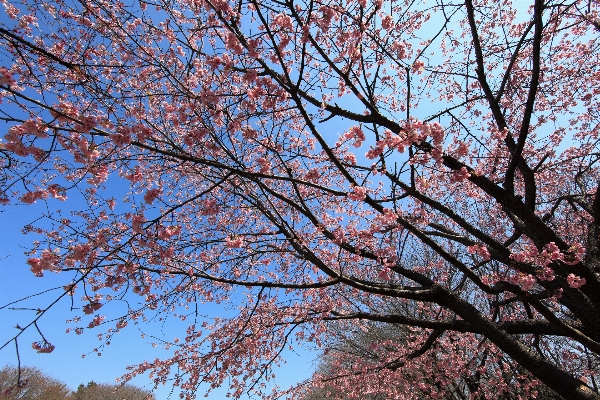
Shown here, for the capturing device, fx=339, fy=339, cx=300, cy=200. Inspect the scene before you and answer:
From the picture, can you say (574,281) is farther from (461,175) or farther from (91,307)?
(91,307)

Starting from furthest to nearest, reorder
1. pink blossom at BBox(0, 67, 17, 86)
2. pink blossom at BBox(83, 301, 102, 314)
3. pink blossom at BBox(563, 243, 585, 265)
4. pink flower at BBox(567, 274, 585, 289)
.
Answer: pink flower at BBox(567, 274, 585, 289) → pink blossom at BBox(563, 243, 585, 265) → pink blossom at BBox(83, 301, 102, 314) → pink blossom at BBox(0, 67, 17, 86)

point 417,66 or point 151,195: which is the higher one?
point 417,66

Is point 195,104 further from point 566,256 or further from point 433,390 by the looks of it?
point 433,390

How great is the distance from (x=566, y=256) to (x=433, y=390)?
7.15 m

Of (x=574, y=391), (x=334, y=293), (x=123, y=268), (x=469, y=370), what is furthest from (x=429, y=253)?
(x=123, y=268)

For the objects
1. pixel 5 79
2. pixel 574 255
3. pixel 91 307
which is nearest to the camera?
pixel 5 79

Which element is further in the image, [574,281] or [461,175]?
[574,281]

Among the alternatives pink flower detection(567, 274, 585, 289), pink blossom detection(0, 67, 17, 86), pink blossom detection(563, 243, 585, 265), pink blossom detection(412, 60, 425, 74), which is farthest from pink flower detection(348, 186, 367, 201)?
pink blossom detection(0, 67, 17, 86)

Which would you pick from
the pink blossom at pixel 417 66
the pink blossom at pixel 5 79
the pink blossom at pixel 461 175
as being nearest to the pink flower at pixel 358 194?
the pink blossom at pixel 461 175

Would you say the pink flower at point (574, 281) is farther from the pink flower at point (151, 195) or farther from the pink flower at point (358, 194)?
the pink flower at point (151, 195)

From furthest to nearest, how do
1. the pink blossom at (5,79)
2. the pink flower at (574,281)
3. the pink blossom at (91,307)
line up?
1. the pink flower at (574,281)
2. the pink blossom at (91,307)
3. the pink blossom at (5,79)

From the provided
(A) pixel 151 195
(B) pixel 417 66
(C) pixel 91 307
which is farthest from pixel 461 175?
(C) pixel 91 307

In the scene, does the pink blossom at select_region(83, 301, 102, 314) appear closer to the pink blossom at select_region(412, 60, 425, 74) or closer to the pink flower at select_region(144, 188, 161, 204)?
the pink flower at select_region(144, 188, 161, 204)

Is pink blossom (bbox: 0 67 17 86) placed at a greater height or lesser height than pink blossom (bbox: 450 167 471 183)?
lesser
